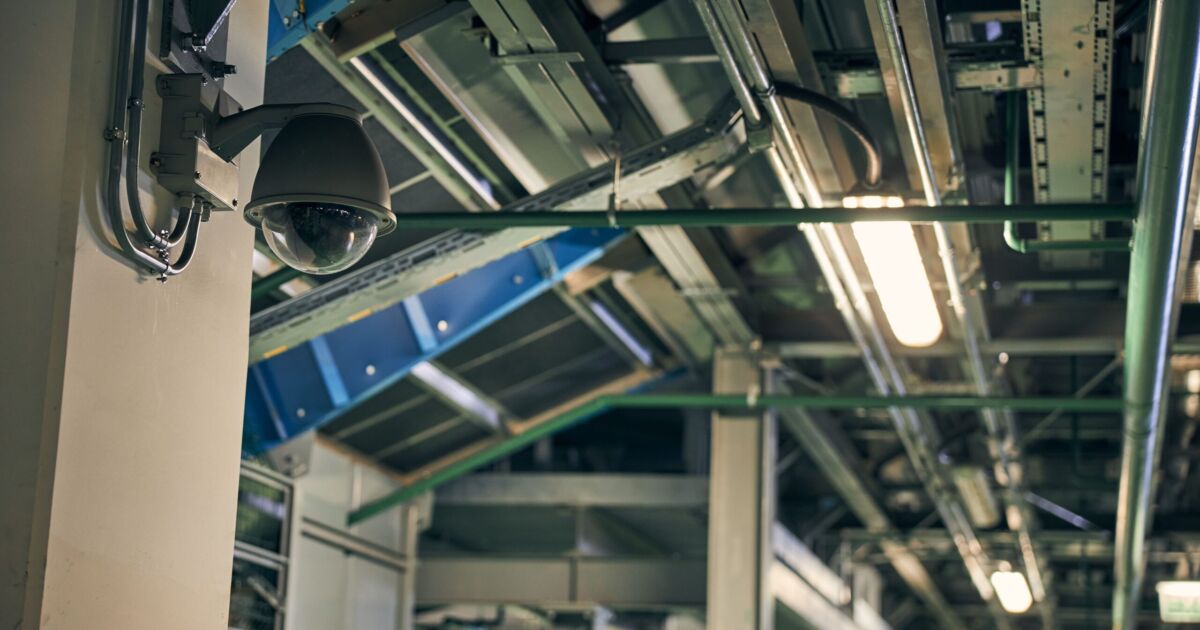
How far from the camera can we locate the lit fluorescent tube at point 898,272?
591 centimetres

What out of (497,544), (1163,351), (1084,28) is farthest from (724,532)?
(1084,28)

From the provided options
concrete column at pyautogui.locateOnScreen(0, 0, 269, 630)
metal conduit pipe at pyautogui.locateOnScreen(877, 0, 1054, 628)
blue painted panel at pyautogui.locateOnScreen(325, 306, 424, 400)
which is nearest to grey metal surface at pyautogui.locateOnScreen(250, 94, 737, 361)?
metal conduit pipe at pyautogui.locateOnScreen(877, 0, 1054, 628)

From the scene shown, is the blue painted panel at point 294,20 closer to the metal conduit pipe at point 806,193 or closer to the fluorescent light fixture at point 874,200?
the metal conduit pipe at point 806,193

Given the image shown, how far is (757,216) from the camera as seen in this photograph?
5434 millimetres

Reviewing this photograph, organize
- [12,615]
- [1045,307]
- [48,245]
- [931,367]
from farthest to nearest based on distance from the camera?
1. [931,367]
2. [1045,307]
3. [48,245]
4. [12,615]

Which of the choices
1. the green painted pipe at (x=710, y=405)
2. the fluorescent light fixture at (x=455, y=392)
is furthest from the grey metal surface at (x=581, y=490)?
the fluorescent light fixture at (x=455, y=392)

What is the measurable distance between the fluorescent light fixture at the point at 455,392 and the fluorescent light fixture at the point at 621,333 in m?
0.99

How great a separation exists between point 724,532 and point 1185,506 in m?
6.87

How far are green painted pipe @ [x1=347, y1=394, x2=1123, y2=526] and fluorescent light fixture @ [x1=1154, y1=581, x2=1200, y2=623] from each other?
9.84 feet

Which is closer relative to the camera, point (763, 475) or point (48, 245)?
point (48, 245)

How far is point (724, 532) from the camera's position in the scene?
9.73m

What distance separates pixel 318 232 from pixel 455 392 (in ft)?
19.8

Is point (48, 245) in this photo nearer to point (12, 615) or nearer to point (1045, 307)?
point (12, 615)

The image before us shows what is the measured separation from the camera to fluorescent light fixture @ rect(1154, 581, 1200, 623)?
1143 centimetres
